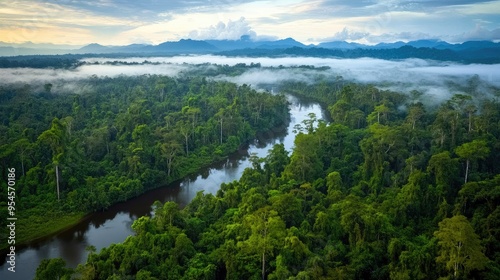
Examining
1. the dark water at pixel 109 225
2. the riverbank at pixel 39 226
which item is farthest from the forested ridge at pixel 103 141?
the dark water at pixel 109 225

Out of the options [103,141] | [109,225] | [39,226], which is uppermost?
[103,141]

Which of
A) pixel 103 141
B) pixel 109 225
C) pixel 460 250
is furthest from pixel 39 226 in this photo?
pixel 460 250

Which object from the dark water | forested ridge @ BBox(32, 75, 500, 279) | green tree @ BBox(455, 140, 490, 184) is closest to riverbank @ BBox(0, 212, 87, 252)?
the dark water

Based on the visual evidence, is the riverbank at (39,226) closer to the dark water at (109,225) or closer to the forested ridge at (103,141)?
the forested ridge at (103,141)

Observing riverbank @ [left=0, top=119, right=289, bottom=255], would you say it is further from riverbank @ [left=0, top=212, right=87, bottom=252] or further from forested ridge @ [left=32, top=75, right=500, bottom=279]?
forested ridge @ [left=32, top=75, right=500, bottom=279]

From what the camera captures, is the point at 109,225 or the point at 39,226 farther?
the point at 109,225

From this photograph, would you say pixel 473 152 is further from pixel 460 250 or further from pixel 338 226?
pixel 460 250

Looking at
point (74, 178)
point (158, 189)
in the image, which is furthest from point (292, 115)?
point (74, 178)
